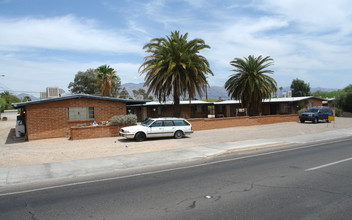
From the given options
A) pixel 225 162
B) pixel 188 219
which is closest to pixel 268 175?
pixel 225 162

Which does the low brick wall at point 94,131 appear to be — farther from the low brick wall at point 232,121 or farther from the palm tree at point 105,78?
the palm tree at point 105,78

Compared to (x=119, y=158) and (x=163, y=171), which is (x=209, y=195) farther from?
(x=119, y=158)

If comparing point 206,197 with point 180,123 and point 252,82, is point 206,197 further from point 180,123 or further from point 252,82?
point 252,82

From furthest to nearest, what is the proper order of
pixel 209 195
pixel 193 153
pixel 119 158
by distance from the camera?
pixel 193 153 < pixel 119 158 < pixel 209 195

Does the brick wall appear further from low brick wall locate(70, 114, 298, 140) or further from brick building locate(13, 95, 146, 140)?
low brick wall locate(70, 114, 298, 140)

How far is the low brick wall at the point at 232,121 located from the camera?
24.5 m

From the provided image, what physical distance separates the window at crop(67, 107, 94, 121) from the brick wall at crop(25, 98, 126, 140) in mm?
249

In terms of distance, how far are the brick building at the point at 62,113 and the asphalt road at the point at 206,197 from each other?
14.1m

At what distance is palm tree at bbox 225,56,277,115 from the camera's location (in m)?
33.5

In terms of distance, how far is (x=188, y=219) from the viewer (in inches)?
194

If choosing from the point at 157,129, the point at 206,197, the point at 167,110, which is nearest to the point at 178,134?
the point at 157,129

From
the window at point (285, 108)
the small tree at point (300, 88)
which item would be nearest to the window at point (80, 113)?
the window at point (285, 108)

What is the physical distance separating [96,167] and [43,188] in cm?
269

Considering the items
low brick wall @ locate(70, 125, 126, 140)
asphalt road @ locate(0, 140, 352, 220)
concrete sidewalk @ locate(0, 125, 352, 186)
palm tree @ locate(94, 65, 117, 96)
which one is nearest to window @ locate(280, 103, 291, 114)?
palm tree @ locate(94, 65, 117, 96)
